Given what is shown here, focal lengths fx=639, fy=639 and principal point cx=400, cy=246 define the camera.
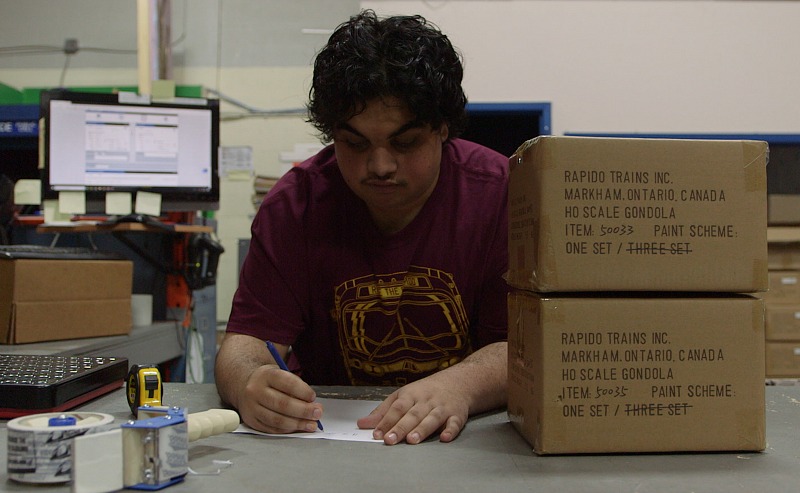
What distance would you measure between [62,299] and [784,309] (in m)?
2.48

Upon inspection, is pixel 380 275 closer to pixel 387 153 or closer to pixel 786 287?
pixel 387 153

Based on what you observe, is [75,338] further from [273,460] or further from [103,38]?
[103,38]

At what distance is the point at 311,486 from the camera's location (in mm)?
588

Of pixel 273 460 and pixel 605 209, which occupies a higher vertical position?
pixel 605 209

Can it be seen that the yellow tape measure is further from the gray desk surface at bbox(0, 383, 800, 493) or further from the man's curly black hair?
the man's curly black hair

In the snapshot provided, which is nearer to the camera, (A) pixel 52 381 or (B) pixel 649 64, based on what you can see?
(A) pixel 52 381

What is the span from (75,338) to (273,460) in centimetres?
101

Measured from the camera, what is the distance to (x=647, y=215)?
71cm

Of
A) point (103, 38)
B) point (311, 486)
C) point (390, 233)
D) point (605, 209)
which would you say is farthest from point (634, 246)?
point (103, 38)

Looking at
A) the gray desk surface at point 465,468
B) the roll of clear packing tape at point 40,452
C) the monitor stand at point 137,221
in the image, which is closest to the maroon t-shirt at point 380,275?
the gray desk surface at point 465,468

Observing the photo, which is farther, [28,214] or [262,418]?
[28,214]

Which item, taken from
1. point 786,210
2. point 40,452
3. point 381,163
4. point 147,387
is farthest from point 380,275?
point 786,210

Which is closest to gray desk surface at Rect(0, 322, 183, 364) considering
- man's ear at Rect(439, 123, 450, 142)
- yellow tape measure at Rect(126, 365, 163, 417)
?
yellow tape measure at Rect(126, 365, 163, 417)

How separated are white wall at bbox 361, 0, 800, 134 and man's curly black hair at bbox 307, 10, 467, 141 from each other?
85.5 inches
